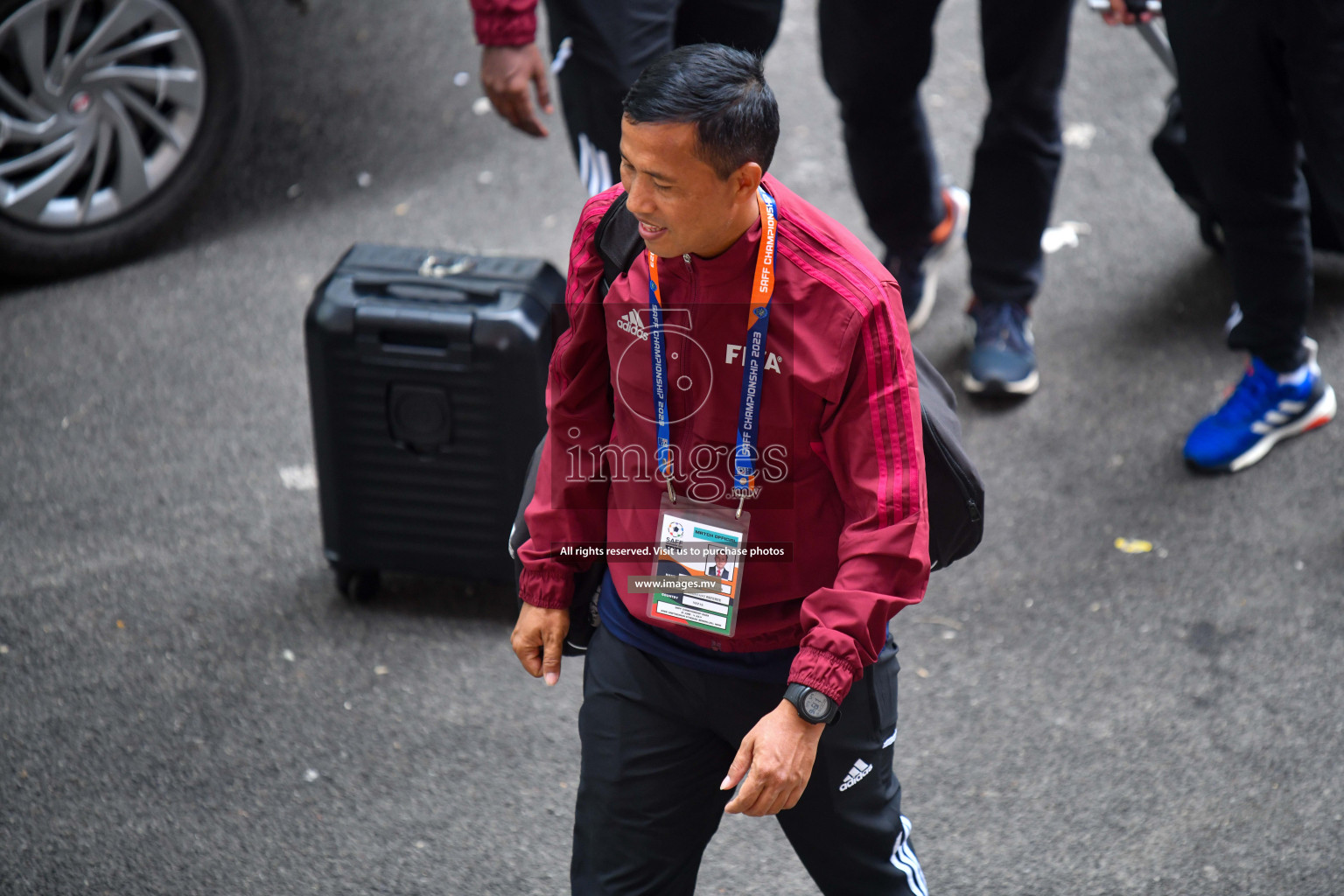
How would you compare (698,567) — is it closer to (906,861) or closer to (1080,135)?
(906,861)

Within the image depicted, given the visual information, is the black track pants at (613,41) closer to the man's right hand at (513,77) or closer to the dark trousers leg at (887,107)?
the man's right hand at (513,77)

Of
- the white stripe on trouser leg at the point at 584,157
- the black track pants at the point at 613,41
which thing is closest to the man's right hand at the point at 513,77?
the black track pants at the point at 613,41

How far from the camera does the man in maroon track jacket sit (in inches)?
63.5

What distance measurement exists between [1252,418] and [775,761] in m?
2.47

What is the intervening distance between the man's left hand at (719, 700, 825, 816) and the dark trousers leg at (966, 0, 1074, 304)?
2486 millimetres

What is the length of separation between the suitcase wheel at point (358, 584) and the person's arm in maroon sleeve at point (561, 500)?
4.46ft

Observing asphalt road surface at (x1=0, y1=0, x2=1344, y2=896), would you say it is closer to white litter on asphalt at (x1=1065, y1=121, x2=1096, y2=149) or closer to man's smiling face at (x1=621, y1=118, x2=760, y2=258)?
white litter on asphalt at (x1=1065, y1=121, x2=1096, y2=149)

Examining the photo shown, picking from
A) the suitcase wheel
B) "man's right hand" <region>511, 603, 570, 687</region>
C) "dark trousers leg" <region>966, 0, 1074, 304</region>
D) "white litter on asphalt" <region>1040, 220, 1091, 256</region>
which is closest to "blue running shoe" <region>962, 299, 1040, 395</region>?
"dark trousers leg" <region>966, 0, 1074, 304</region>

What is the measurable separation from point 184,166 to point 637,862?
11.4 feet

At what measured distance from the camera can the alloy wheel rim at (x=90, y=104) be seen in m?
4.16

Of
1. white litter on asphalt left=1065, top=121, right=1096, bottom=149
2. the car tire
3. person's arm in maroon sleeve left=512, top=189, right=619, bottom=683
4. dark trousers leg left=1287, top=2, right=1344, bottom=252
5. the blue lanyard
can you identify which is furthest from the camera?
white litter on asphalt left=1065, top=121, right=1096, bottom=149

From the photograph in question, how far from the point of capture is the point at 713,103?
1.56m

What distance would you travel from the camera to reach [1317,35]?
2861 mm

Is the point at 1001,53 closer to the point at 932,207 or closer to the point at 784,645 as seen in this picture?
the point at 932,207
